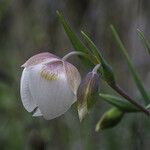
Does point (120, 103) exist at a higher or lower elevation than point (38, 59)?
lower

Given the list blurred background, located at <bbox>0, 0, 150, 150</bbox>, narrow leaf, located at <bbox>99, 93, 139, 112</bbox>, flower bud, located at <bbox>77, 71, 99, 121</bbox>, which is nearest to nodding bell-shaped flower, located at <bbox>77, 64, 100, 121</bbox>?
flower bud, located at <bbox>77, 71, 99, 121</bbox>

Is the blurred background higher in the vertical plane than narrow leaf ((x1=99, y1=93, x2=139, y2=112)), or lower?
lower

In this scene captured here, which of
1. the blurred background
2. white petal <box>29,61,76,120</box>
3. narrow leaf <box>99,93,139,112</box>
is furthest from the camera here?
the blurred background

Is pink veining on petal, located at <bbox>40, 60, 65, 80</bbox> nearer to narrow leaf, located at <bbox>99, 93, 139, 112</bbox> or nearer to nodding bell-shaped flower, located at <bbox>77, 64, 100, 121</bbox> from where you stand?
nodding bell-shaped flower, located at <bbox>77, 64, 100, 121</bbox>

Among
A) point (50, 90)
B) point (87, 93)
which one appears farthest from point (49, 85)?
point (87, 93)

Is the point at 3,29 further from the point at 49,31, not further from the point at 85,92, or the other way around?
the point at 85,92

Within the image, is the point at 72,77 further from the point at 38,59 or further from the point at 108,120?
the point at 108,120

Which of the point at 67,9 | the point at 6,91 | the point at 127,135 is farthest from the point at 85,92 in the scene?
the point at 67,9
